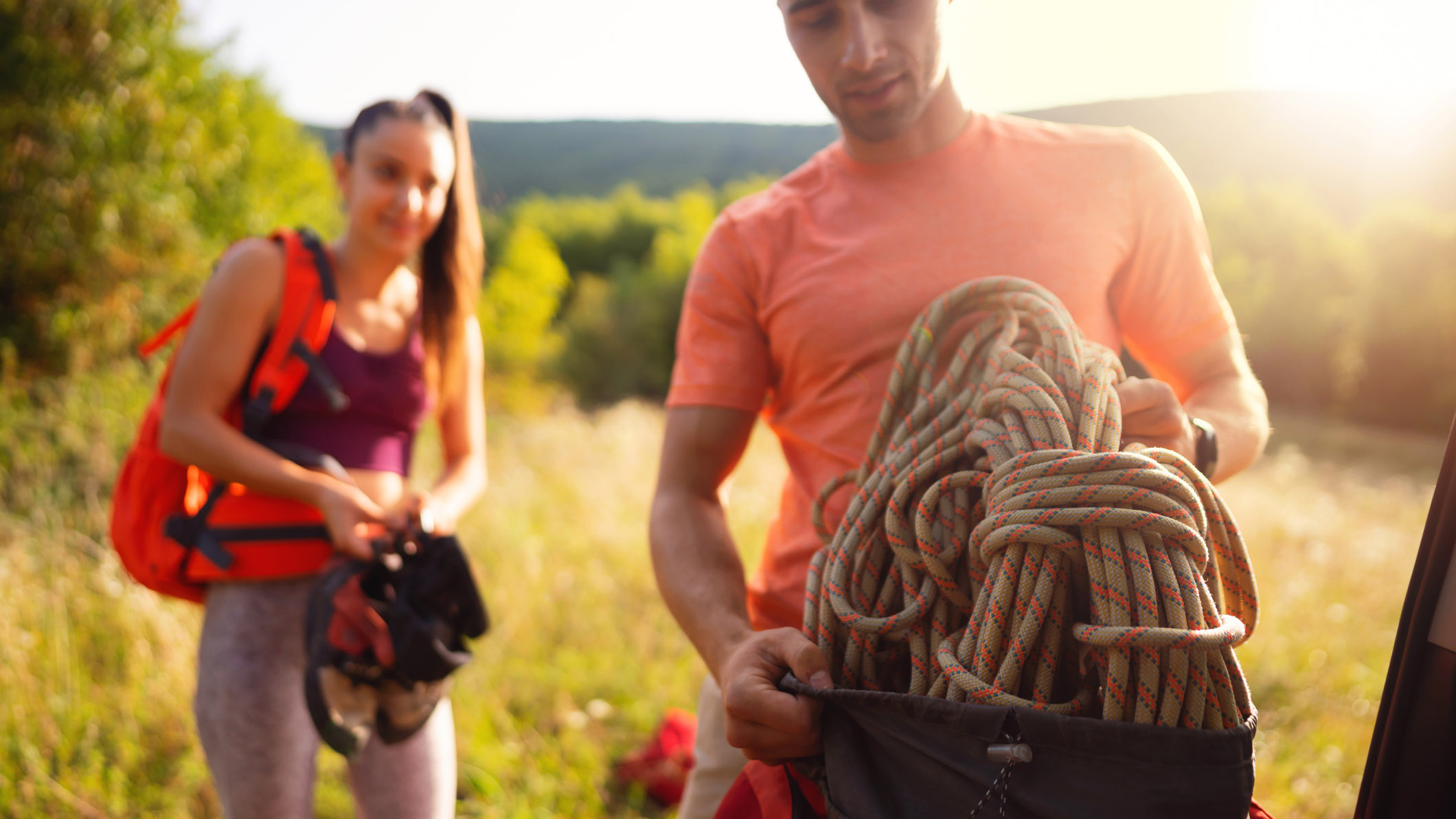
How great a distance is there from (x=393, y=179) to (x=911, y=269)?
149cm

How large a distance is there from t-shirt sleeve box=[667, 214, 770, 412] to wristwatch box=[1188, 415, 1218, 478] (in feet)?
2.44

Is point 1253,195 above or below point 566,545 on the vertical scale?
above

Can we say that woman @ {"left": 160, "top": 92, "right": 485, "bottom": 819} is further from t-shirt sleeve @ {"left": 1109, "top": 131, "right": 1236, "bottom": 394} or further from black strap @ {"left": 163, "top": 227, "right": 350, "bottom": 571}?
t-shirt sleeve @ {"left": 1109, "top": 131, "right": 1236, "bottom": 394}

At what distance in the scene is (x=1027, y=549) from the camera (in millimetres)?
1053

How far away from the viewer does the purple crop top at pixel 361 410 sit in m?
2.14

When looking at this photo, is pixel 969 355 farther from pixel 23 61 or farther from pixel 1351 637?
pixel 23 61

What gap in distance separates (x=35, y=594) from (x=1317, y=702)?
273 inches

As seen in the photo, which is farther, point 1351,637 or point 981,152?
point 1351,637

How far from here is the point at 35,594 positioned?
450cm

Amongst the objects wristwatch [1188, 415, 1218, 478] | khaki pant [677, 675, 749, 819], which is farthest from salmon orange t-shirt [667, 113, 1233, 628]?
khaki pant [677, 675, 749, 819]

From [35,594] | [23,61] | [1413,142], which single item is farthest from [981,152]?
[23,61]

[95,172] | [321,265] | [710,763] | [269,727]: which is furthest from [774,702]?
[95,172]

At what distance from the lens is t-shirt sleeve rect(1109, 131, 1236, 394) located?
147 centimetres

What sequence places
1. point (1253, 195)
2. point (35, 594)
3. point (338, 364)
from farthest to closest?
point (1253, 195), point (35, 594), point (338, 364)
